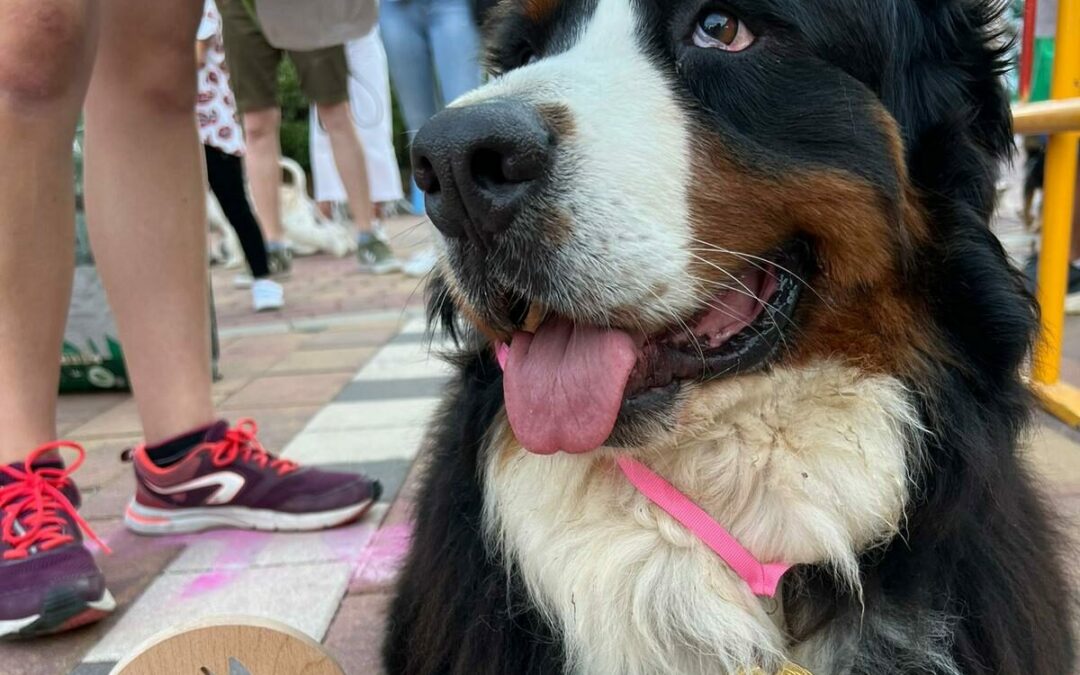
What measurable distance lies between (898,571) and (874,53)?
2.82 feet

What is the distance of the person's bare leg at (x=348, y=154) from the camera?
636cm

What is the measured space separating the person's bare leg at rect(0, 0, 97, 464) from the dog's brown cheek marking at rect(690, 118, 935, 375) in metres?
1.34

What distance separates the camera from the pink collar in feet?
4.72

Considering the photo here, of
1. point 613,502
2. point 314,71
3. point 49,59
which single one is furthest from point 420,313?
point 613,502

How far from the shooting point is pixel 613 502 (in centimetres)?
151

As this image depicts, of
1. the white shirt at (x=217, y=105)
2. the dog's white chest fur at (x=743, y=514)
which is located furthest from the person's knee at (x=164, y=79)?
the white shirt at (x=217, y=105)

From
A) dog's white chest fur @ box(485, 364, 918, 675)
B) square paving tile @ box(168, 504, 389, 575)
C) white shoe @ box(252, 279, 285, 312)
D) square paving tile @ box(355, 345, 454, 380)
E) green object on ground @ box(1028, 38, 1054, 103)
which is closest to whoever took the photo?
dog's white chest fur @ box(485, 364, 918, 675)

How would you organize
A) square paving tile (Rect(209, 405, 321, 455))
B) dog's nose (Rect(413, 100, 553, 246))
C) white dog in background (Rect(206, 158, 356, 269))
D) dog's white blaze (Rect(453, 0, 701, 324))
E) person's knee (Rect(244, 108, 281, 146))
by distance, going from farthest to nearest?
white dog in background (Rect(206, 158, 356, 269)) → person's knee (Rect(244, 108, 281, 146)) → square paving tile (Rect(209, 405, 321, 455)) → dog's white blaze (Rect(453, 0, 701, 324)) → dog's nose (Rect(413, 100, 553, 246))

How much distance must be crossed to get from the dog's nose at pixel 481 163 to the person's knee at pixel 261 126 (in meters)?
5.46

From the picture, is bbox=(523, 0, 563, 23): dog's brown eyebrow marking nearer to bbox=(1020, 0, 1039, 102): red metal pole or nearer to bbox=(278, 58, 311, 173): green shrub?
bbox=(1020, 0, 1039, 102): red metal pole

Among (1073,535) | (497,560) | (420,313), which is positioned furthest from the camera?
(420,313)

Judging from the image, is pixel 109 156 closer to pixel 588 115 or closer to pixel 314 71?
pixel 588 115

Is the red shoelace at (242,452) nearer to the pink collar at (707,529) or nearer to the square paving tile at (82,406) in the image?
the pink collar at (707,529)

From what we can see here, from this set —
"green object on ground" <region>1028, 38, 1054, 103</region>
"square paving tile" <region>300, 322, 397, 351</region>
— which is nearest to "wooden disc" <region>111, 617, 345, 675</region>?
"square paving tile" <region>300, 322, 397, 351</region>
